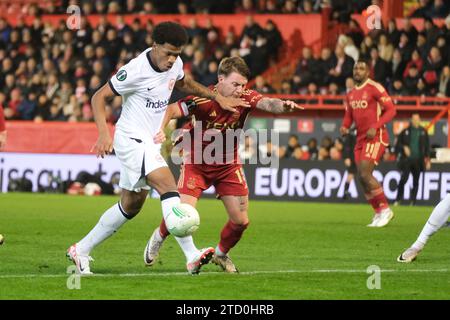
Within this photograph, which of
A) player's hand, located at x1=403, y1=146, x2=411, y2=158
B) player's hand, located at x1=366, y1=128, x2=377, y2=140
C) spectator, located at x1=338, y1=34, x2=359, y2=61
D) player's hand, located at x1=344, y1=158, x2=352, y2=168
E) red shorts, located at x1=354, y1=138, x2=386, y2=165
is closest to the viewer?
player's hand, located at x1=366, y1=128, x2=377, y2=140

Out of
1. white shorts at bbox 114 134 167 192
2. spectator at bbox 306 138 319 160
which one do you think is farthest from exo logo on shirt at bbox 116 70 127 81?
spectator at bbox 306 138 319 160

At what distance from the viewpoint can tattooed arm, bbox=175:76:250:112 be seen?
1035cm

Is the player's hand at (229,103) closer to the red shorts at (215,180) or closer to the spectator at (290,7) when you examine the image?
the red shorts at (215,180)

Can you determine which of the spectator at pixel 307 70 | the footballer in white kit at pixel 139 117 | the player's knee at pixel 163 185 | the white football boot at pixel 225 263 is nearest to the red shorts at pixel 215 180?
the white football boot at pixel 225 263

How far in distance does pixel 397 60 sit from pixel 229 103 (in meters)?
16.2

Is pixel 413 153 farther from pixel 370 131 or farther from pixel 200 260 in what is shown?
pixel 200 260

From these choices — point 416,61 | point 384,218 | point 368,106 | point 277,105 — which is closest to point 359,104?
point 368,106

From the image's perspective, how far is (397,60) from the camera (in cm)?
2606

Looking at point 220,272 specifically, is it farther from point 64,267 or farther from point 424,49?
point 424,49

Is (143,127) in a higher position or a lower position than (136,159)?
higher

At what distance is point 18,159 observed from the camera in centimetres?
2558

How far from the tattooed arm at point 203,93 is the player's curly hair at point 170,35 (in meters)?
0.65

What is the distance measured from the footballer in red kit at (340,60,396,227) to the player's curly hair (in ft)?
26.8

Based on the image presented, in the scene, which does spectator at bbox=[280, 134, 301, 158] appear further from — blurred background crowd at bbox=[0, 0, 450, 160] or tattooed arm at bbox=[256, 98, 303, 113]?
tattooed arm at bbox=[256, 98, 303, 113]
